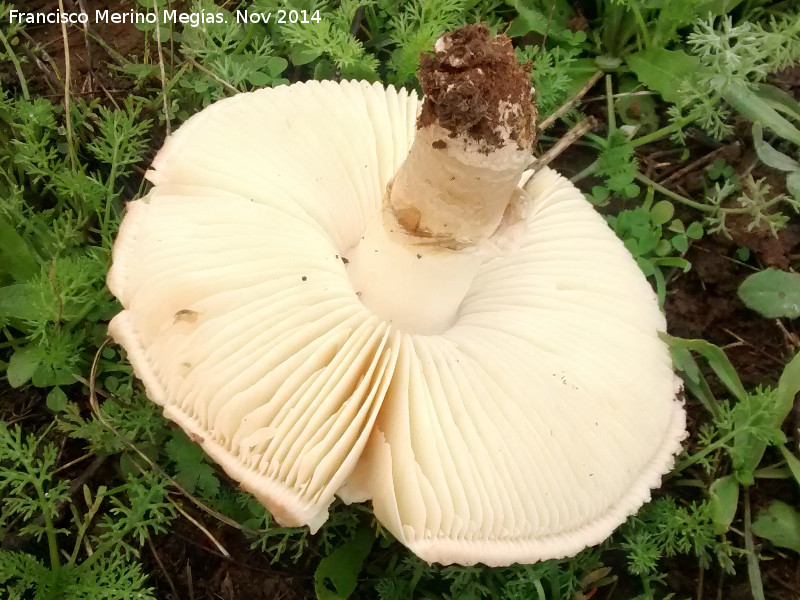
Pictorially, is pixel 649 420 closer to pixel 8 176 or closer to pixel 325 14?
pixel 325 14

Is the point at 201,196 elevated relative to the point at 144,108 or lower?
elevated

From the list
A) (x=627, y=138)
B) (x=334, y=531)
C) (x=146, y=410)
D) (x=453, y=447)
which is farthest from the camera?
(x=627, y=138)

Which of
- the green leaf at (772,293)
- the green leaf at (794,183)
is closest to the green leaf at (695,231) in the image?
the green leaf at (772,293)

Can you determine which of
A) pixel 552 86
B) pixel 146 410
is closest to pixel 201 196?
pixel 146 410

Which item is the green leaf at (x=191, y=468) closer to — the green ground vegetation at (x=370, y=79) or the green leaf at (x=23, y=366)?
the green ground vegetation at (x=370, y=79)

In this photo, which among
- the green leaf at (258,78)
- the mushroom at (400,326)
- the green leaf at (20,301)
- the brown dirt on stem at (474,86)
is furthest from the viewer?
the green leaf at (258,78)

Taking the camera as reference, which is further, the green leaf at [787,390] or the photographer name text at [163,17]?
the photographer name text at [163,17]

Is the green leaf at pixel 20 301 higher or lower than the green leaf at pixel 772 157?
lower
